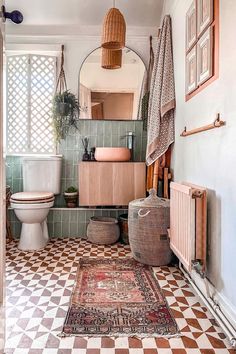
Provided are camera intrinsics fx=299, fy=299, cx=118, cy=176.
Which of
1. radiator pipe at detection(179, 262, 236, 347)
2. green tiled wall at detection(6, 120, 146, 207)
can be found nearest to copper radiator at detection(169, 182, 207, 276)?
radiator pipe at detection(179, 262, 236, 347)

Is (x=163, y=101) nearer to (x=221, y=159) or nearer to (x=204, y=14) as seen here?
(x=204, y=14)

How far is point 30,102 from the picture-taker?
3.34m

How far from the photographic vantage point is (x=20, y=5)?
10.2 ft

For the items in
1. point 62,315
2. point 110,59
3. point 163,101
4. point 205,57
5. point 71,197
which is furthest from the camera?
point 71,197

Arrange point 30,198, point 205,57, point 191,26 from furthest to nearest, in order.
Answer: point 30,198 < point 191,26 < point 205,57

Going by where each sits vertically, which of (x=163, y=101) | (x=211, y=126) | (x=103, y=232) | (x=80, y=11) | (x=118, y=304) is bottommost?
(x=118, y=304)

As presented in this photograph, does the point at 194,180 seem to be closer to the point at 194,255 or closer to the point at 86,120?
the point at 194,255

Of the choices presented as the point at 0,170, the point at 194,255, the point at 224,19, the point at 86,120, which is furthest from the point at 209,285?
the point at 86,120

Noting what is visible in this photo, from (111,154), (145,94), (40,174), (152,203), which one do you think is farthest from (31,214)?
(145,94)

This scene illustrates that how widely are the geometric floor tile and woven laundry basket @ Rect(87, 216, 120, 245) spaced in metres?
0.32

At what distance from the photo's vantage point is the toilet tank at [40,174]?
10.3ft

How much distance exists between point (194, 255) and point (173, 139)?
3.98 feet

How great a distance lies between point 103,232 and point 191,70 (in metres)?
1.73

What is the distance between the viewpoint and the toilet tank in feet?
10.3
